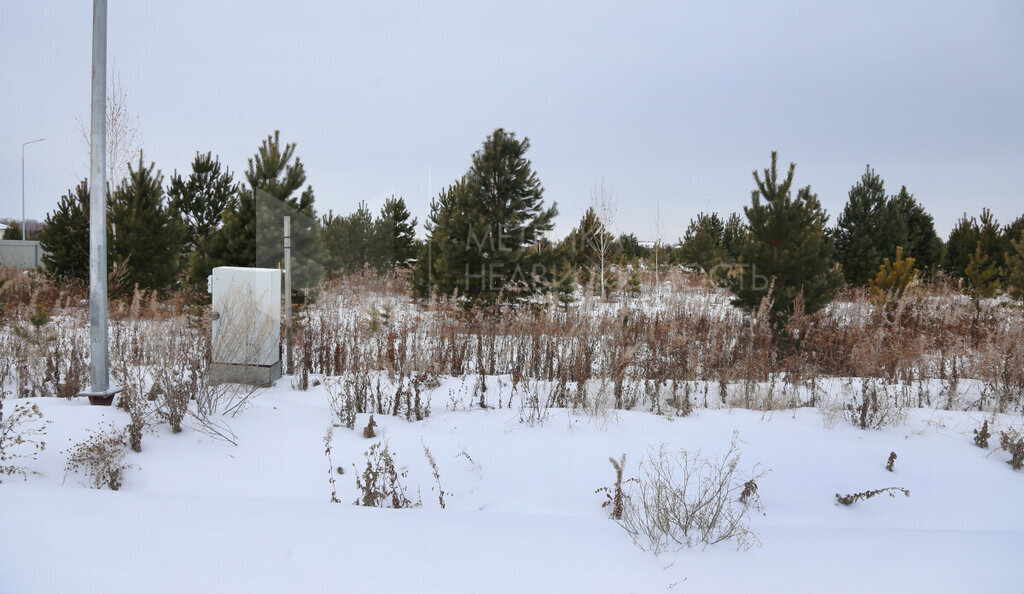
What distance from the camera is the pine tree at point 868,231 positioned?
53.8ft

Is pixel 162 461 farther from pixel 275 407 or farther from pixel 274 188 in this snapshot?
pixel 274 188

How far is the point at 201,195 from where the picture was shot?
53.1 feet

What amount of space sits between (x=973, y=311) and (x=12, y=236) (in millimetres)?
51852

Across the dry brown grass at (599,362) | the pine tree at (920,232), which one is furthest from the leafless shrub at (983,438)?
the pine tree at (920,232)

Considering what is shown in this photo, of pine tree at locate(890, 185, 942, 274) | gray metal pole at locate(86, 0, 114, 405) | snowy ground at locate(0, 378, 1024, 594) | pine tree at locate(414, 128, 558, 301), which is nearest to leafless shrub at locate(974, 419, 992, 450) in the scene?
snowy ground at locate(0, 378, 1024, 594)

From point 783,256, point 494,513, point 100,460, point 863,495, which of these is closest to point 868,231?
point 783,256

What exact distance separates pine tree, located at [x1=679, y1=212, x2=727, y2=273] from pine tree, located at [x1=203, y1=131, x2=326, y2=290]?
13627 millimetres

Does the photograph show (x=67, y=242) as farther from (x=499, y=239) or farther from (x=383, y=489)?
(x=383, y=489)

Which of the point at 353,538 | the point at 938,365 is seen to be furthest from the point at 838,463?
the point at 938,365

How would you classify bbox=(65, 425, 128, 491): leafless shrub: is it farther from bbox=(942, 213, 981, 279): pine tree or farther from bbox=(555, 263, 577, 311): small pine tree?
bbox=(942, 213, 981, 279): pine tree

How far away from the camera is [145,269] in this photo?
13.0 m

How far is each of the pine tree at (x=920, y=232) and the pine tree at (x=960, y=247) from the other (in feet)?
1.22

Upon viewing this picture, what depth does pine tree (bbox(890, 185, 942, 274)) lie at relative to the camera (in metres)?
18.7

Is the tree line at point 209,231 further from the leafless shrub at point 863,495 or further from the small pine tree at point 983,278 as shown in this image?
the small pine tree at point 983,278
